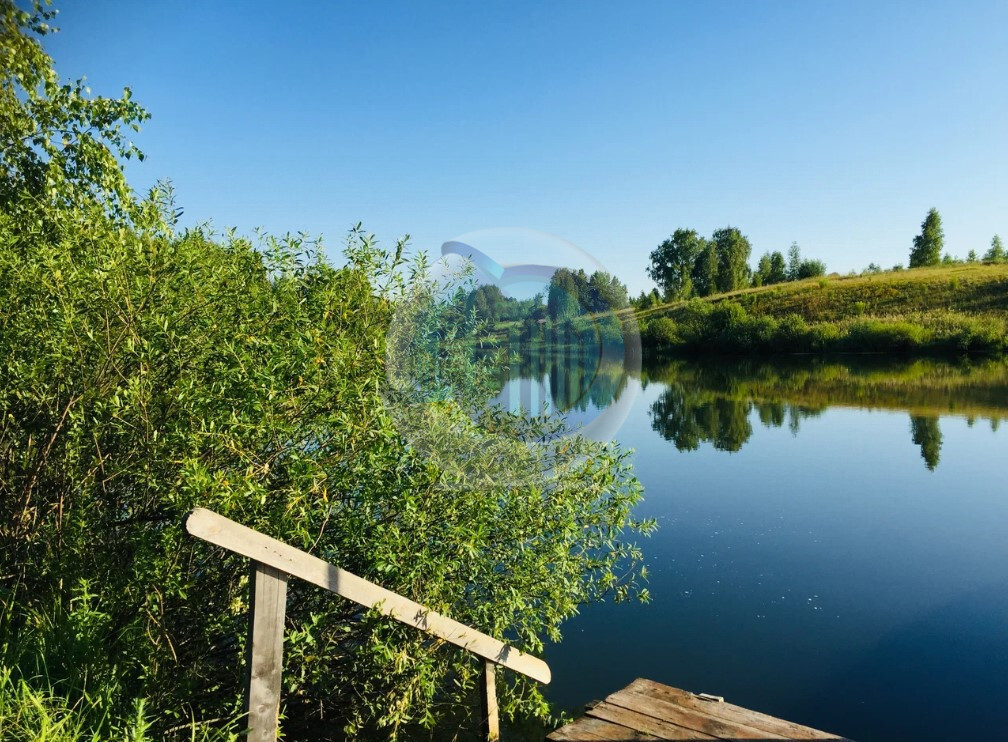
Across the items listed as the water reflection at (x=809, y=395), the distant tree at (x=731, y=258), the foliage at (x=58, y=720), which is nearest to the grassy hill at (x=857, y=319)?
the water reflection at (x=809, y=395)

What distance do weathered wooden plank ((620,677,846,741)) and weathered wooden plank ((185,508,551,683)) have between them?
91cm

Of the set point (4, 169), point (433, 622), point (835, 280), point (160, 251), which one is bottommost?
point (433, 622)

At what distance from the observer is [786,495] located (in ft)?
56.3

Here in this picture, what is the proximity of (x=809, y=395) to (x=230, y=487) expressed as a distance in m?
36.2

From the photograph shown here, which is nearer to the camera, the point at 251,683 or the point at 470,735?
the point at 251,683

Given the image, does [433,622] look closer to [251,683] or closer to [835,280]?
[251,683]

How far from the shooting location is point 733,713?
5500 millimetres

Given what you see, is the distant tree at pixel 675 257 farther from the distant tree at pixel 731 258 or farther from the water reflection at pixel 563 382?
the water reflection at pixel 563 382

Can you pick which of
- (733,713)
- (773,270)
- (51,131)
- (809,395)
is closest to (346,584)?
(733,713)

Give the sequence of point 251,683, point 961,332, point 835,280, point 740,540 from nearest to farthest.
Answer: point 251,683, point 740,540, point 961,332, point 835,280

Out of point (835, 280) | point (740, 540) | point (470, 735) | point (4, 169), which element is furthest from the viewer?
point (835, 280)

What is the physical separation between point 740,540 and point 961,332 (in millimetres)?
55892

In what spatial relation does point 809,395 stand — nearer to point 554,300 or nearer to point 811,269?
point 554,300

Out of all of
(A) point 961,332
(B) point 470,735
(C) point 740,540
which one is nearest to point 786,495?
(C) point 740,540
